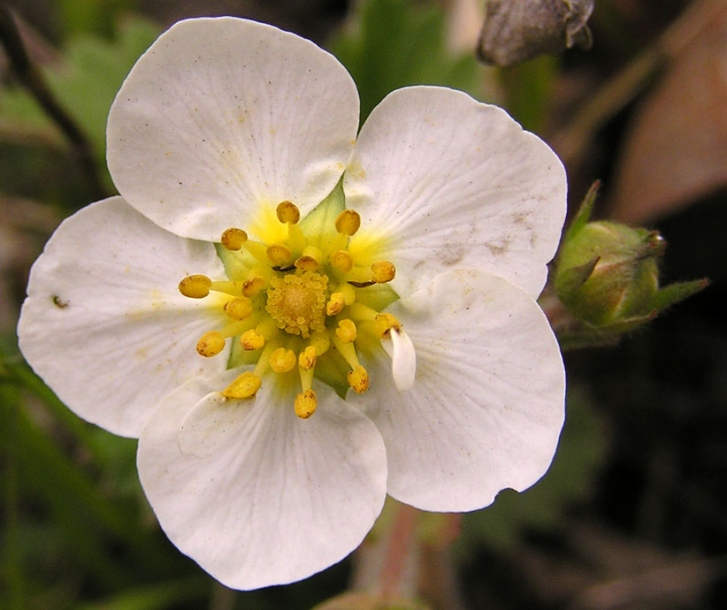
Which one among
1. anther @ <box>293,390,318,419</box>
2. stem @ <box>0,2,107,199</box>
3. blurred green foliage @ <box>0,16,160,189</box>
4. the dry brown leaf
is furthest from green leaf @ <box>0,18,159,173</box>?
the dry brown leaf

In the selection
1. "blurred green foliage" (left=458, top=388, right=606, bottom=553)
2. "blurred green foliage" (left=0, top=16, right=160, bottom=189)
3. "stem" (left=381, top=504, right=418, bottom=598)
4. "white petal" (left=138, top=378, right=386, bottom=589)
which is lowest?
"blurred green foliage" (left=458, top=388, right=606, bottom=553)

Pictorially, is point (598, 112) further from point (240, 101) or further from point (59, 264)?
point (59, 264)

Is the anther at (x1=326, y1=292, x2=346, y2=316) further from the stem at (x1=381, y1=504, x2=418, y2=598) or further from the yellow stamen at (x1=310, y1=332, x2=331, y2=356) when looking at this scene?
the stem at (x1=381, y1=504, x2=418, y2=598)

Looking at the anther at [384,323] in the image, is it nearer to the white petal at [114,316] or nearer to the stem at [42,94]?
the white petal at [114,316]

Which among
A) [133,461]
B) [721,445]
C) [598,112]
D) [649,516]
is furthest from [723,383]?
[133,461]

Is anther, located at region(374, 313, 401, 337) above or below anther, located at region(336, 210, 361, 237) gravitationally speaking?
below

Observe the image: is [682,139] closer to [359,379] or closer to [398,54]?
[398,54]

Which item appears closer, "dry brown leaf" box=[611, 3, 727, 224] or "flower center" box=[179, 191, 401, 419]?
"flower center" box=[179, 191, 401, 419]

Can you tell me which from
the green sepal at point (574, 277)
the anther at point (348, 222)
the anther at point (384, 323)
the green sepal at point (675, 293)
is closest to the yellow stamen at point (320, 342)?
the anther at point (384, 323)

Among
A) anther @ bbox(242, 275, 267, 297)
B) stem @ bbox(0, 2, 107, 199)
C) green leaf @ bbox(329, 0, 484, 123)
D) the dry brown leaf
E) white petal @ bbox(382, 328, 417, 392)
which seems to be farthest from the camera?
the dry brown leaf
